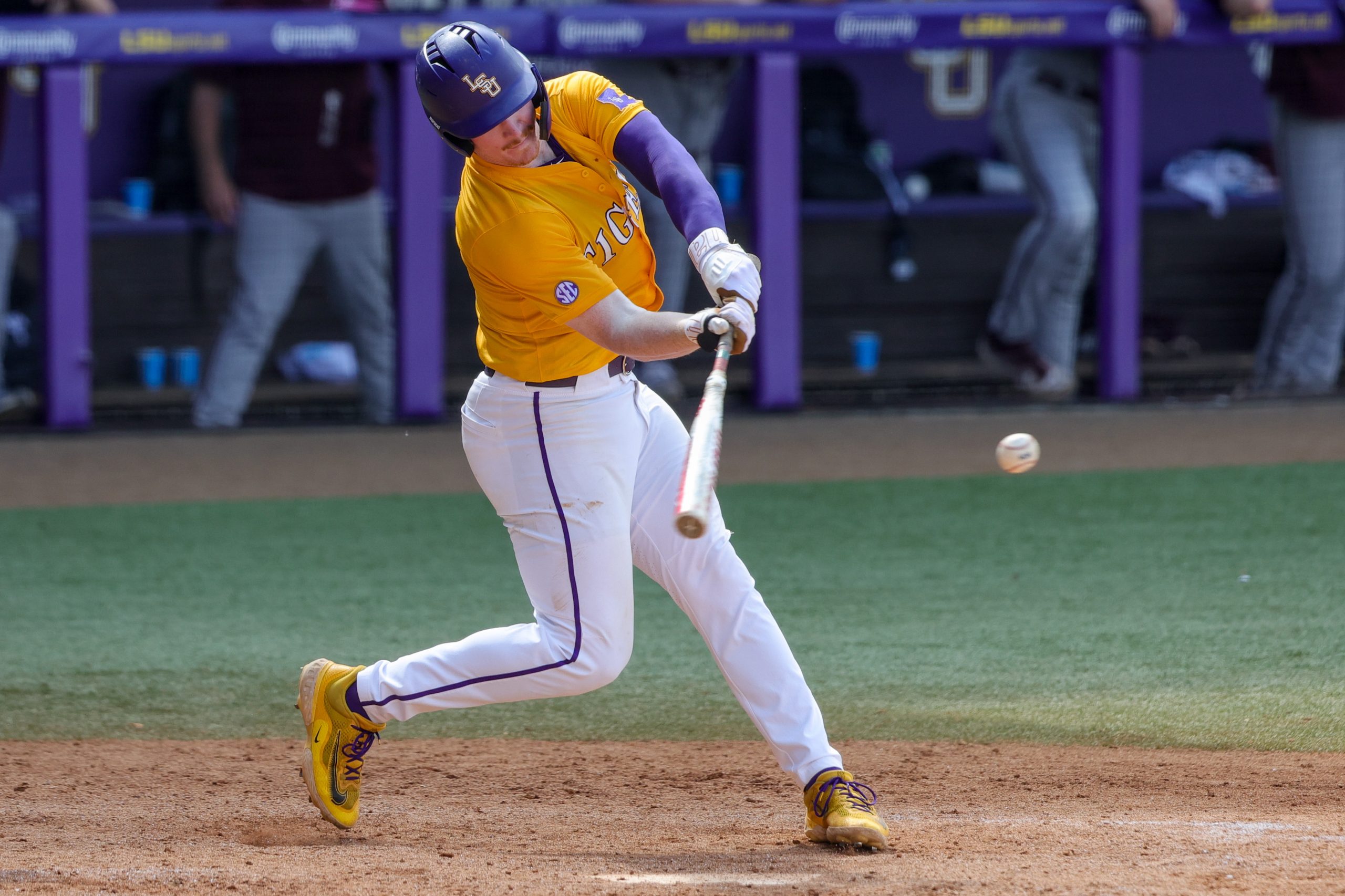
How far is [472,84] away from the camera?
313 centimetres

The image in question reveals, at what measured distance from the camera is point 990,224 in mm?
9492

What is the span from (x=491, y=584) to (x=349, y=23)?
354 centimetres

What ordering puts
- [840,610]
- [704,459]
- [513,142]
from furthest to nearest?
[840,610]
[513,142]
[704,459]

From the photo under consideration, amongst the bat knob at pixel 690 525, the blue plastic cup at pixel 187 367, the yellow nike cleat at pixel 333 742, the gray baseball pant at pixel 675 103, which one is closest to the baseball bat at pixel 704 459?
the bat knob at pixel 690 525

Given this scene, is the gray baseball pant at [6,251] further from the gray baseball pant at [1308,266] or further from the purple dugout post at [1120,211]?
the gray baseball pant at [1308,266]

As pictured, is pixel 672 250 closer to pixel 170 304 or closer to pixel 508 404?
pixel 170 304

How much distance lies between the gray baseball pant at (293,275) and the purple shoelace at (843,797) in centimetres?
562

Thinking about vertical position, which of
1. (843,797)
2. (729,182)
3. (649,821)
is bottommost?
(649,821)

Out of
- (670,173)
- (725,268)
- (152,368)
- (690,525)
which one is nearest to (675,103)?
(152,368)

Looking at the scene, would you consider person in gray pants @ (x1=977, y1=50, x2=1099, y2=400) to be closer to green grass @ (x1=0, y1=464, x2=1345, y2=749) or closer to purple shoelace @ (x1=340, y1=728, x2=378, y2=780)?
green grass @ (x1=0, y1=464, x2=1345, y2=749)

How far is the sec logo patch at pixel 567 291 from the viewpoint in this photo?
3104 mm

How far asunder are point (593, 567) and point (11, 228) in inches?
232

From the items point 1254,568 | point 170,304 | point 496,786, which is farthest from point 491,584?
point 170,304

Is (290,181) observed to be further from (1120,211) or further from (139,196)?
(1120,211)
